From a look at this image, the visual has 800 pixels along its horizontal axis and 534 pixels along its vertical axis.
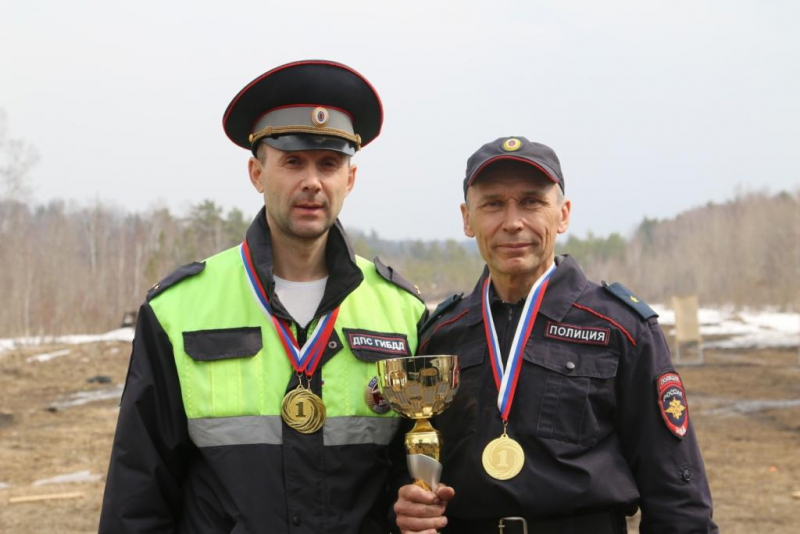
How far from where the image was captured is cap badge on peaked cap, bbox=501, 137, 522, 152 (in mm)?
3133

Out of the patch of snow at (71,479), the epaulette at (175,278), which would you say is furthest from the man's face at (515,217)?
the patch of snow at (71,479)

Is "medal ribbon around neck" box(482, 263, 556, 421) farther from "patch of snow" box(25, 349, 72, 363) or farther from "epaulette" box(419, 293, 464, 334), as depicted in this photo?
"patch of snow" box(25, 349, 72, 363)

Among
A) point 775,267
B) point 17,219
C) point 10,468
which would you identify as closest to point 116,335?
point 17,219

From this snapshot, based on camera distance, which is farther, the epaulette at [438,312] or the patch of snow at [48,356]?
the patch of snow at [48,356]

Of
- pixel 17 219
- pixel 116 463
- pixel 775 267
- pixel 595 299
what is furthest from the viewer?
pixel 775 267

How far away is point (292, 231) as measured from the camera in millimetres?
3051

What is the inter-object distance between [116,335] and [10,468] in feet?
78.7

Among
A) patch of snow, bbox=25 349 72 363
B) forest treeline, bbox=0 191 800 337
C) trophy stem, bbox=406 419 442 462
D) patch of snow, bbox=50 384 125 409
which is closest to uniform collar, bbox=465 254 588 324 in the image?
trophy stem, bbox=406 419 442 462

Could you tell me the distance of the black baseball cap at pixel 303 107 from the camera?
313 centimetres

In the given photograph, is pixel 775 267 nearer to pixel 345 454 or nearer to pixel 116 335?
pixel 116 335

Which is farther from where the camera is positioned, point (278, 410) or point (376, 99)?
point (376, 99)

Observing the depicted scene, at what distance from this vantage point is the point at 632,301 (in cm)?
310

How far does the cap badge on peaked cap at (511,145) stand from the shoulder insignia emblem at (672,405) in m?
1.00

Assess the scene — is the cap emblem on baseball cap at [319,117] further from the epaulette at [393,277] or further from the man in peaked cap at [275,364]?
the epaulette at [393,277]
